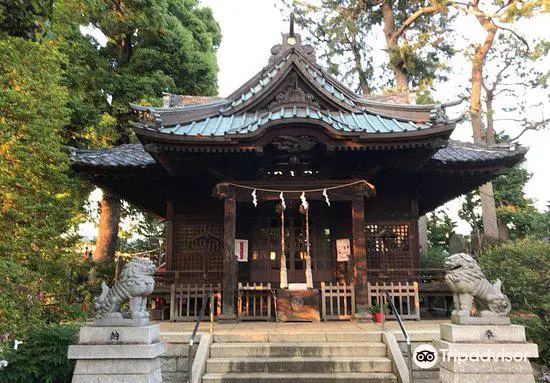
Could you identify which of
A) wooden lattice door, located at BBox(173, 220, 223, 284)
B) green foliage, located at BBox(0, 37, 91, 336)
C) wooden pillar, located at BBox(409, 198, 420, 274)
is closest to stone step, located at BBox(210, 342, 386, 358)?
green foliage, located at BBox(0, 37, 91, 336)

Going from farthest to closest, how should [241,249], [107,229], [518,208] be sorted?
[518,208] < [107,229] < [241,249]

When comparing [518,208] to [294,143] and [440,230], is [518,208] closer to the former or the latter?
[440,230]

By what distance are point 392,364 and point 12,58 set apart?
9480mm

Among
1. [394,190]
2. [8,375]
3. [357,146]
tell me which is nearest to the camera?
[8,375]

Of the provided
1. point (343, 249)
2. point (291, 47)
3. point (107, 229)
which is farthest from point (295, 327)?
point (107, 229)

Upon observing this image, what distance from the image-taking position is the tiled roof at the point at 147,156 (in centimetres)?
1128

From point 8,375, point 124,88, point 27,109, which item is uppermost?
point 124,88

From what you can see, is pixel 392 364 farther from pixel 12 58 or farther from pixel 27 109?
pixel 12 58

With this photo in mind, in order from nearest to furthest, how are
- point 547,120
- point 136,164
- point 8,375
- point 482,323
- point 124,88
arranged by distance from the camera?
point 482,323 → point 8,375 → point 136,164 → point 124,88 → point 547,120

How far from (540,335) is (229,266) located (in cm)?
688

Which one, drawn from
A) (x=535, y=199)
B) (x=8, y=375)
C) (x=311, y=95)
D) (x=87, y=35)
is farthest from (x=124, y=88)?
(x=535, y=199)

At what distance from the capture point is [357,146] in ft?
33.0

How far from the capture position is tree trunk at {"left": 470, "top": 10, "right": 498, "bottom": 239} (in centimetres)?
2031

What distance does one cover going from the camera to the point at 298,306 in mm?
10547
